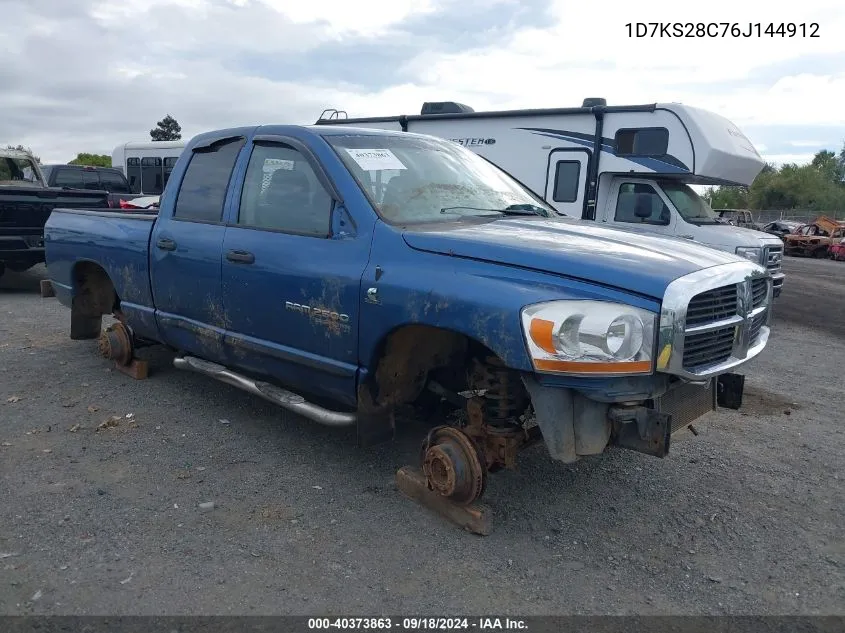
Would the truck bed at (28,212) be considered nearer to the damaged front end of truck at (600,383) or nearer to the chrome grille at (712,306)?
the damaged front end of truck at (600,383)

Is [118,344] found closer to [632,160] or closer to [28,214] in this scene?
[28,214]

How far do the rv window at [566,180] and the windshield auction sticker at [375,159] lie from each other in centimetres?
736

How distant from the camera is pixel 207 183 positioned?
4766 millimetres

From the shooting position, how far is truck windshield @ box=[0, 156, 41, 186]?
11227mm

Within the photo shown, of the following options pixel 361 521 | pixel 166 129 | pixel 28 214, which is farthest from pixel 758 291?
pixel 166 129

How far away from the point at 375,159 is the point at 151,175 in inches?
802

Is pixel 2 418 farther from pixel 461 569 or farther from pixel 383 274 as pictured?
pixel 461 569

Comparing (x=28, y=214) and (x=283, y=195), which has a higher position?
(x=283, y=195)

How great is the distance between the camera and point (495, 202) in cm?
424

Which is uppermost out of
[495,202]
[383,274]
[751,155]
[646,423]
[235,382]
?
[751,155]

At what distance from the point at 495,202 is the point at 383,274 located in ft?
3.66

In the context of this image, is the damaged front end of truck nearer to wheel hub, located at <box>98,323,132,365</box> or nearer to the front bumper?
the front bumper

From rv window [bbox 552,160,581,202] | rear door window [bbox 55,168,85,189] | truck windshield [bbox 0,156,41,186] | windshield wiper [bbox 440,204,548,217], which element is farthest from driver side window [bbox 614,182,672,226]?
rear door window [bbox 55,168,85,189]

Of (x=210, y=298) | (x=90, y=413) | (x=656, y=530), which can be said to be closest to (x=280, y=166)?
(x=210, y=298)
